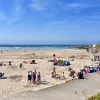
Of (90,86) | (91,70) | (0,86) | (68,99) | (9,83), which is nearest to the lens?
(68,99)

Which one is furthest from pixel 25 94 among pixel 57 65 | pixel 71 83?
pixel 57 65

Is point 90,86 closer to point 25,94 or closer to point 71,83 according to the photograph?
point 71,83

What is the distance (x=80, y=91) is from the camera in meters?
18.1

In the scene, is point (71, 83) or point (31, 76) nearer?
point (71, 83)

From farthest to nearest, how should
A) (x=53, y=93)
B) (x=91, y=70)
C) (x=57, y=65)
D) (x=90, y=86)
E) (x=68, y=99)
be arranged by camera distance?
(x=57, y=65), (x=91, y=70), (x=90, y=86), (x=53, y=93), (x=68, y=99)

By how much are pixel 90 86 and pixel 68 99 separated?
489 centimetres

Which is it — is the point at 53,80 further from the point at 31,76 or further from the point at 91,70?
the point at 91,70

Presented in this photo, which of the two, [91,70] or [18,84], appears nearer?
[18,84]

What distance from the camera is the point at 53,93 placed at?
1720 cm

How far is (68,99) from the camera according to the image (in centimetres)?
1575

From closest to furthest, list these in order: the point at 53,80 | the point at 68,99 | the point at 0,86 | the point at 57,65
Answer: the point at 68,99
the point at 0,86
the point at 53,80
the point at 57,65

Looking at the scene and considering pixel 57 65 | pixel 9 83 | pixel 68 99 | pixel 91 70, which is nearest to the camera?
pixel 68 99

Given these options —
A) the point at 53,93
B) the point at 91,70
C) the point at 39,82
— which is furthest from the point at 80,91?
the point at 91,70

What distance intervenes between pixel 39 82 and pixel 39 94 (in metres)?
7.41
